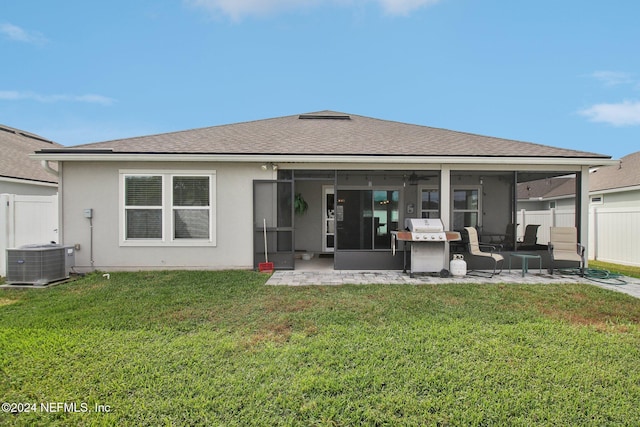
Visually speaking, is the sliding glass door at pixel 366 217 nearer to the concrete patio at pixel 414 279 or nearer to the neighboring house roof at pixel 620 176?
the concrete patio at pixel 414 279

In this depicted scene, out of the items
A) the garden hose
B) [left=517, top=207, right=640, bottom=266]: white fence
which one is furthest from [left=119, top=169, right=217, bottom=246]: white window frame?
[left=517, top=207, right=640, bottom=266]: white fence

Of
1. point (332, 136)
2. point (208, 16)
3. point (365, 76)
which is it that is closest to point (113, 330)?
point (332, 136)

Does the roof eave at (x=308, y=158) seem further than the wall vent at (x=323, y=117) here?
No

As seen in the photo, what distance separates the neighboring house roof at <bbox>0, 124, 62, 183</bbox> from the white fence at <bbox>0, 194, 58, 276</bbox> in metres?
1.50

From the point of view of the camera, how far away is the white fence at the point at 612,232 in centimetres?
924

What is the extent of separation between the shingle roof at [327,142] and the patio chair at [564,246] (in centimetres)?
193

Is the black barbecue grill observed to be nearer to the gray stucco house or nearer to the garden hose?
the gray stucco house

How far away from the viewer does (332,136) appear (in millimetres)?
9211

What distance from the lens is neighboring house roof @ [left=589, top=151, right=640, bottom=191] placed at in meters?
10.8

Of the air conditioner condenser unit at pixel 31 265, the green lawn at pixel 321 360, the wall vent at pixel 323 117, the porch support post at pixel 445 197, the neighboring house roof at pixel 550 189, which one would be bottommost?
the green lawn at pixel 321 360

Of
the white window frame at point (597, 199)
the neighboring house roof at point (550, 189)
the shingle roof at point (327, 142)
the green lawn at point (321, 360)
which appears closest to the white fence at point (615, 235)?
the white window frame at point (597, 199)

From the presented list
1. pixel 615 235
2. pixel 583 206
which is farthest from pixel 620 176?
pixel 583 206

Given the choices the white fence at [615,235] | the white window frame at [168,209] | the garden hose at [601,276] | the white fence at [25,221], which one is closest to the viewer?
the garden hose at [601,276]

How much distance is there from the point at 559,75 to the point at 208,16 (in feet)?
51.1
